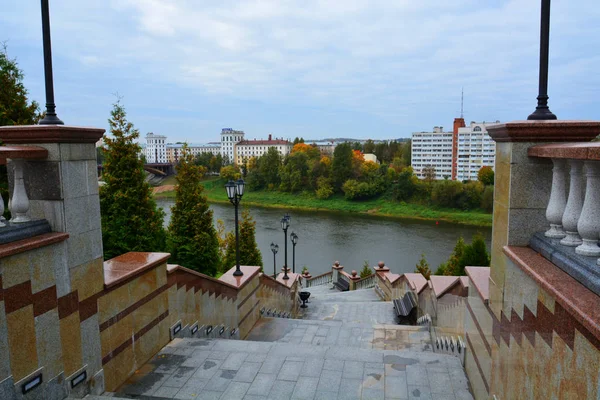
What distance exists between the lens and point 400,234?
37562 millimetres

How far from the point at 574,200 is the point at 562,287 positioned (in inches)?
22.6

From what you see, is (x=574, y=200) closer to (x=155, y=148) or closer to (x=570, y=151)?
(x=570, y=151)

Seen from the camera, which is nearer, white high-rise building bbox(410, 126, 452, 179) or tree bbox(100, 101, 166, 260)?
tree bbox(100, 101, 166, 260)

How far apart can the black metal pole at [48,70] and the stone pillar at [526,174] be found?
3.56 m

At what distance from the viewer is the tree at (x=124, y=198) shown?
33.3 feet

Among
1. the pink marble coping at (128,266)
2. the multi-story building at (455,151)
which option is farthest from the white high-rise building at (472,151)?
the pink marble coping at (128,266)

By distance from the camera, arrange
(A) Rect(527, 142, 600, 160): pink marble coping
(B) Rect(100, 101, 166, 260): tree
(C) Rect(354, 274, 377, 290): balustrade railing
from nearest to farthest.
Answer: (A) Rect(527, 142, 600, 160): pink marble coping → (B) Rect(100, 101, 166, 260): tree → (C) Rect(354, 274, 377, 290): balustrade railing

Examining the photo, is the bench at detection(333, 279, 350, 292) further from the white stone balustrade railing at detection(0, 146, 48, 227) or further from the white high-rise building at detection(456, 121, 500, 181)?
the white high-rise building at detection(456, 121, 500, 181)

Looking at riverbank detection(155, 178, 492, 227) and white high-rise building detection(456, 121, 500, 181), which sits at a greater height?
white high-rise building detection(456, 121, 500, 181)

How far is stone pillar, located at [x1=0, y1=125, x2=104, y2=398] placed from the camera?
345 centimetres

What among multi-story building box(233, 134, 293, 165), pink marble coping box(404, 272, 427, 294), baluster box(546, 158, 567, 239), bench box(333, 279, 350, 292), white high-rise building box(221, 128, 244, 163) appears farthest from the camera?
white high-rise building box(221, 128, 244, 163)

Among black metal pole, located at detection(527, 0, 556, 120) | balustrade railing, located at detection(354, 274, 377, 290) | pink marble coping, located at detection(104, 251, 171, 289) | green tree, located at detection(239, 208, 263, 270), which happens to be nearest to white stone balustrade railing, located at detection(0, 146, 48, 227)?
pink marble coping, located at detection(104, 251, 171, 289)

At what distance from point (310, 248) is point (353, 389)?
27311 mm

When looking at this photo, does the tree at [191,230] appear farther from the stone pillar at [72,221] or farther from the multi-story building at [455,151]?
the multi-story building at [455,151]
